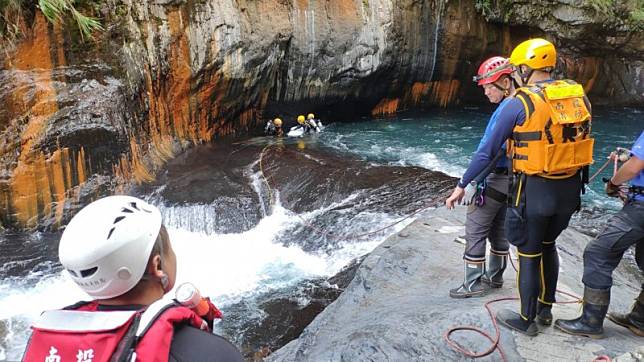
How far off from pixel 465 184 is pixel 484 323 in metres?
0.92

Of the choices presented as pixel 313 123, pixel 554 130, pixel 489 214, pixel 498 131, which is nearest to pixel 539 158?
pixel 554 130

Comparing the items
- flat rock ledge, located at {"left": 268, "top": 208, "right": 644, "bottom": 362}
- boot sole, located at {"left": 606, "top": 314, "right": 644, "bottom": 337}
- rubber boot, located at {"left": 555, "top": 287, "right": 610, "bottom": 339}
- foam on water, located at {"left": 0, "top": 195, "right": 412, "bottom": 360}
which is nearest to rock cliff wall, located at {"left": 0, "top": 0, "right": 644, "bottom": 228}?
foam on water, located at {"left": 0, "top": 195, "right": 412, "bottom": 360}

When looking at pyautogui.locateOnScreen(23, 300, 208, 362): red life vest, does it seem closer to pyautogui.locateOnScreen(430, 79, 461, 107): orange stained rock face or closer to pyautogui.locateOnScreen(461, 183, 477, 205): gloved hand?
pyautogui.locateOnScreen(461, 183, 477, 205): gloved hand

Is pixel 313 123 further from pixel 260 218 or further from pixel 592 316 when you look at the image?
pixel 592 316

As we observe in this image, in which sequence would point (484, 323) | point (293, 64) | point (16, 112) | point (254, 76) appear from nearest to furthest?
point (484, 323) → point (16, 112) → point (254, 76) → point (293, 64)

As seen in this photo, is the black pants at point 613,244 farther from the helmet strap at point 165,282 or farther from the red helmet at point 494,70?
the helmet strap at point 165,282

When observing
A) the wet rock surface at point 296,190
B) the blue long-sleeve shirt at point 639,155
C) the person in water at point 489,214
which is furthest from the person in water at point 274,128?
the blue long-sleeve shirt at point 639,155

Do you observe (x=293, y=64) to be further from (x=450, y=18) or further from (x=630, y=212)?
(x=630, y=212)

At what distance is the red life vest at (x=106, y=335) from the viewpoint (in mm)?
1174

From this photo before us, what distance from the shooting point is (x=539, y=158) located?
2.75m

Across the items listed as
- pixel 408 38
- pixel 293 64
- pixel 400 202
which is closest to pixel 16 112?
pixel 400 202

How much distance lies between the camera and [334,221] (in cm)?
787

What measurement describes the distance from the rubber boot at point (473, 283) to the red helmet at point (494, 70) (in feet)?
4.49

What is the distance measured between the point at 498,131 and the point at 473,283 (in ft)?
4.47
